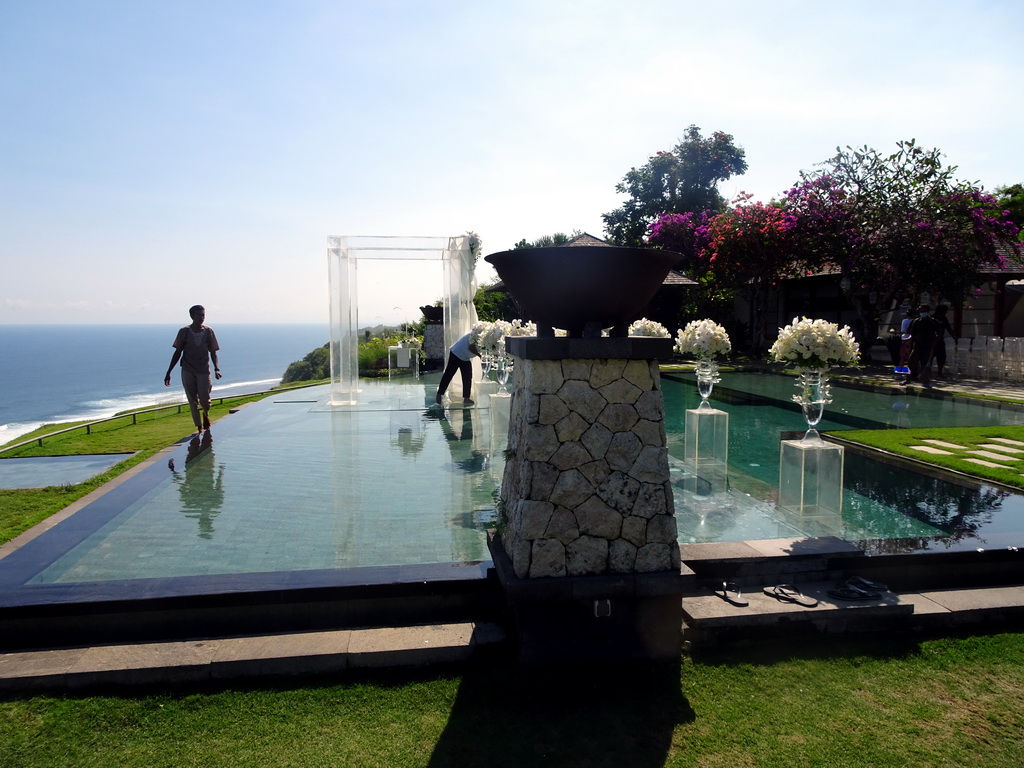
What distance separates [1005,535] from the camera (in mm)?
4234

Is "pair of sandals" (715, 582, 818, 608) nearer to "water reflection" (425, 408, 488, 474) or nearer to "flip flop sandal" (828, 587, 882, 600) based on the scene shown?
"flip flop sandal" (828, 587, 882, 600)

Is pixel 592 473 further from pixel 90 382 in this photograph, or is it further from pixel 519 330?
pixel 90 382

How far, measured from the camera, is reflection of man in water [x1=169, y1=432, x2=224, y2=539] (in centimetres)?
521

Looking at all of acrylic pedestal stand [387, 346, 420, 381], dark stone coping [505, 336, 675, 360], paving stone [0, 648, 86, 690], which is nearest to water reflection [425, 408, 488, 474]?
dark stone coping [505, 336, 675, 360]

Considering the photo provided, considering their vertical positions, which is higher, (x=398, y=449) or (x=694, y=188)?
(x=694, y=188)

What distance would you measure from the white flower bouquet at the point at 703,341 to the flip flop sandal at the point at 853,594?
320 cm

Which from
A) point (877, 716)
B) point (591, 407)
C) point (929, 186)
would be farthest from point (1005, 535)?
point (929, 186)

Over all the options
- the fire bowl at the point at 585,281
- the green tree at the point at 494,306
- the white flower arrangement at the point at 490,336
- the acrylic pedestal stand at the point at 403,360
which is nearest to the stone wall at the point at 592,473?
the fire bowl at the point at 585,281

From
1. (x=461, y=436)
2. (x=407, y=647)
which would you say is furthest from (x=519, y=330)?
(x=407, y=647)

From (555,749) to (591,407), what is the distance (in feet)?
4.73

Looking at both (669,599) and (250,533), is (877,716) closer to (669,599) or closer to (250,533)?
(669,599)

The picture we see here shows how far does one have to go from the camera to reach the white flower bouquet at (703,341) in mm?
6508

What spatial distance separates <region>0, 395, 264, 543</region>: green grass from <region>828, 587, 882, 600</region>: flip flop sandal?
5174 millimetres

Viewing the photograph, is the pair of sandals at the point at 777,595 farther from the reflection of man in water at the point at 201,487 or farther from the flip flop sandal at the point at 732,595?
the reflection of man in water at the point at 201,487
